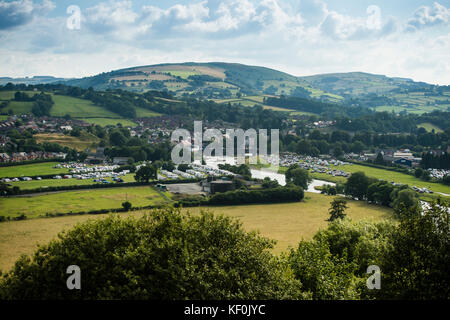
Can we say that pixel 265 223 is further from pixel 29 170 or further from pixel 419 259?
pixel 29 170

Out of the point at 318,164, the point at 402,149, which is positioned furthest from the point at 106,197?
the point at 402,149

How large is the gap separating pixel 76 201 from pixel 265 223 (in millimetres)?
24498

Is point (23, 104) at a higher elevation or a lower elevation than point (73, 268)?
higher

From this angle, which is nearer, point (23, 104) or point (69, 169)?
point (69, 169)

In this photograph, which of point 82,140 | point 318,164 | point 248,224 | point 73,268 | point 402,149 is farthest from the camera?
point 402,149

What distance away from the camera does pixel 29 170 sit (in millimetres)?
72812

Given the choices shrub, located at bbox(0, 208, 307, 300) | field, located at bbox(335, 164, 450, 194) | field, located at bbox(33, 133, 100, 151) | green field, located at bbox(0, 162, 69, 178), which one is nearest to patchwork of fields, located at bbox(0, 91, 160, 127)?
field, located at bbox(33, 133, 100, 151)

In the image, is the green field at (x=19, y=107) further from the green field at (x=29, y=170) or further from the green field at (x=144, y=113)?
the green field at (x=29, y=170)

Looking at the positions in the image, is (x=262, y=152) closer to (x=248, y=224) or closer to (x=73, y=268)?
(x=248, y=224)

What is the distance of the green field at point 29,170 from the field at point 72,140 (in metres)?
23.4

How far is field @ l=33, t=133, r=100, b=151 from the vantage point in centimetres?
10350

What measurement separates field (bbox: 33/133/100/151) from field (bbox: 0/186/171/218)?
47.5m
